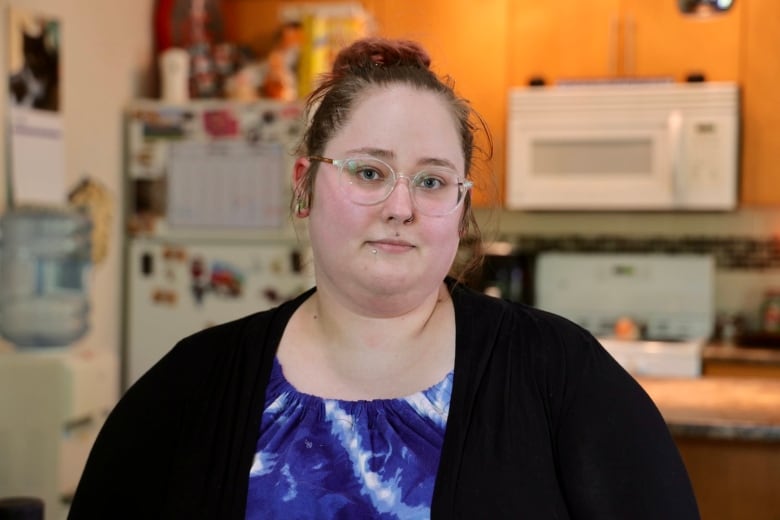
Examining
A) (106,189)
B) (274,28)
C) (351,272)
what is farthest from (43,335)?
(351,272)

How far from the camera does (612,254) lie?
4395mm

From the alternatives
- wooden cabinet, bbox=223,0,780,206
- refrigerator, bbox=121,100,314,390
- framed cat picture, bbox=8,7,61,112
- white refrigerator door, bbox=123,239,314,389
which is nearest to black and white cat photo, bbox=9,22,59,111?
framed cat picture, bbox=8,7,61,112

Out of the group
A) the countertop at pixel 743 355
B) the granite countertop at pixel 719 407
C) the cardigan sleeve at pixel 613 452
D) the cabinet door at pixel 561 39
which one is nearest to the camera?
the cardigan sleeve at pixel 613 452

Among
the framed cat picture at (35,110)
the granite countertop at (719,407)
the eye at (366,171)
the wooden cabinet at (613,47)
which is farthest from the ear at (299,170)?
the wooden cabinet at (613,47)

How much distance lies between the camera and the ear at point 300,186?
1313mm

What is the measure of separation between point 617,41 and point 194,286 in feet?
6.16

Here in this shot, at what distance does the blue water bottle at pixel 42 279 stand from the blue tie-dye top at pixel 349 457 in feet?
6.80

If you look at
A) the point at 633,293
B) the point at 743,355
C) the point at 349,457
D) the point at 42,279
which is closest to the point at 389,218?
the point at 349,457

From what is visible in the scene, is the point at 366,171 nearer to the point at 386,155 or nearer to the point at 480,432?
the point at 386,155

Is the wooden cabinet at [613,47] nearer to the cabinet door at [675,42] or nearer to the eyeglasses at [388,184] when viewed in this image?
the cabinet door at [675,42]

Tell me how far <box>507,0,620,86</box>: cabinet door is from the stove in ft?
2.56

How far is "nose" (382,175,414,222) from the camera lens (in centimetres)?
120

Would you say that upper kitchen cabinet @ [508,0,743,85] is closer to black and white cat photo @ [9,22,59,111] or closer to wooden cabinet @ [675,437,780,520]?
black and white cat photo @ [9,22,59,111]

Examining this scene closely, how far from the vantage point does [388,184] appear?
1.21 metres
